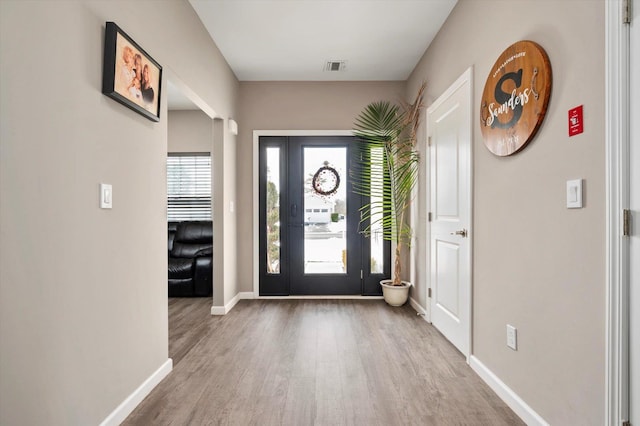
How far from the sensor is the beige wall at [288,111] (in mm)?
4574

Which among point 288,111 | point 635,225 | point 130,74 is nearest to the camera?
point 635,225

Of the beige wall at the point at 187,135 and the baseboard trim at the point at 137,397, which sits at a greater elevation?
the beige wall at the point at 187,135

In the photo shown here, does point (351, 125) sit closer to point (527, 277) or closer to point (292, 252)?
point (292, 252)

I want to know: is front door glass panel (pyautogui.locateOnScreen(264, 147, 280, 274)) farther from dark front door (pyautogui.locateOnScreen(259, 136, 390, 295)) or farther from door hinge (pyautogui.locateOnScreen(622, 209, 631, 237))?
door hinge (pyautogui.locateOnScreen(622, 209, 631, 237))

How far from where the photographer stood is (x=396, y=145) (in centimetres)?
438

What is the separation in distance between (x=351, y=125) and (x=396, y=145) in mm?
615

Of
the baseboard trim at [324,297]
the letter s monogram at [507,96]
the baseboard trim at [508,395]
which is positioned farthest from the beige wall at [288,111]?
the baseboard trim at [508,395]

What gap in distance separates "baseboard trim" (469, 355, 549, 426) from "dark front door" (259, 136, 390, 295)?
85.8 inches

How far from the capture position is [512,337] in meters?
2.06

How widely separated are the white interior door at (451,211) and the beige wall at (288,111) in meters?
1.19

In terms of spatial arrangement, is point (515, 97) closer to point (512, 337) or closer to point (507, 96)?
point (507, 96)

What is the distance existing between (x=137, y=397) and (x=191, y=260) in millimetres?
2884

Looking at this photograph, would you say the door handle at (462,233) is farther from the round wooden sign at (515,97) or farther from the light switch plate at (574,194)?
the light switch plate at (574,194)

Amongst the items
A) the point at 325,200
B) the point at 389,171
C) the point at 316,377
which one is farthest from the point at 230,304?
the point at 389,171
